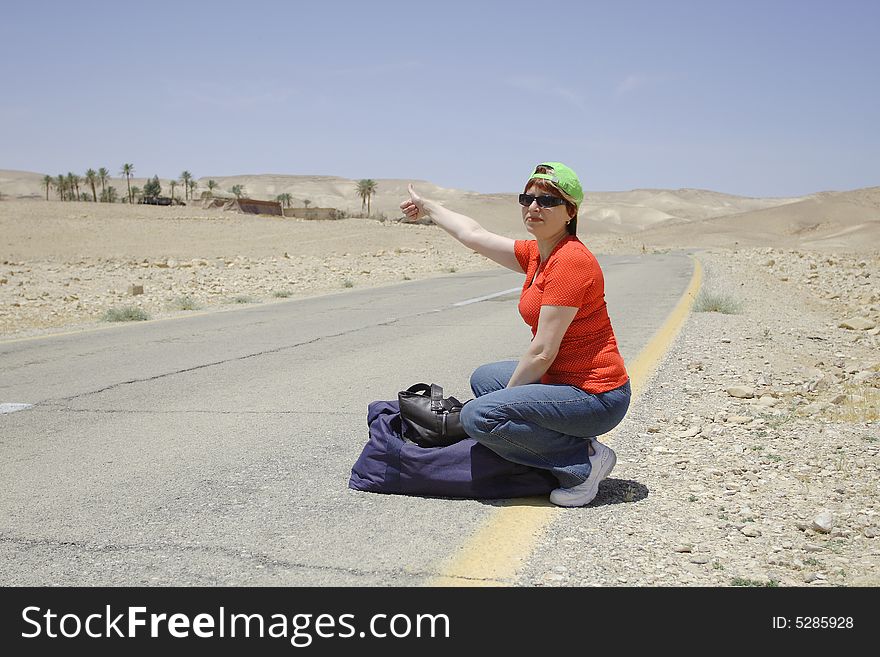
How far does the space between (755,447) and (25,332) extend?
11.2 metres

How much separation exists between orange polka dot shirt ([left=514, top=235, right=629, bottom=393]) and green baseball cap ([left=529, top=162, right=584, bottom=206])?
0.72 ft

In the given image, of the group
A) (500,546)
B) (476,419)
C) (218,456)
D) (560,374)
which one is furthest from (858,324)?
(500,546)

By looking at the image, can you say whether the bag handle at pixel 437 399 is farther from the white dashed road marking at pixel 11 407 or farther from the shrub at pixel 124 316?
the shrub at pixel 124 316

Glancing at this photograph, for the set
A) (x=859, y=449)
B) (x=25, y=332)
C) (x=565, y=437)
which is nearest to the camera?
(x=565, y=437)

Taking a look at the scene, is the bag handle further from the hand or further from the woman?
the hand

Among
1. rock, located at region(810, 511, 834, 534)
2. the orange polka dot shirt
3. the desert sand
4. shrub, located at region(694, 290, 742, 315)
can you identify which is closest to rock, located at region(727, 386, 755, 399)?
the desert sand

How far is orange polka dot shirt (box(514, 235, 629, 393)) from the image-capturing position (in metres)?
4.51

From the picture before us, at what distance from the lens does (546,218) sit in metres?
4.63

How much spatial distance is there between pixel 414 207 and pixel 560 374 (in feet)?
5.44

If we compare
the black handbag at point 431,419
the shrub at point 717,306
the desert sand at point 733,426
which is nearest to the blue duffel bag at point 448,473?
the black handbag at point 431,419

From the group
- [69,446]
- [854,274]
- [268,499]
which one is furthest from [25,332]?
[854,274]
